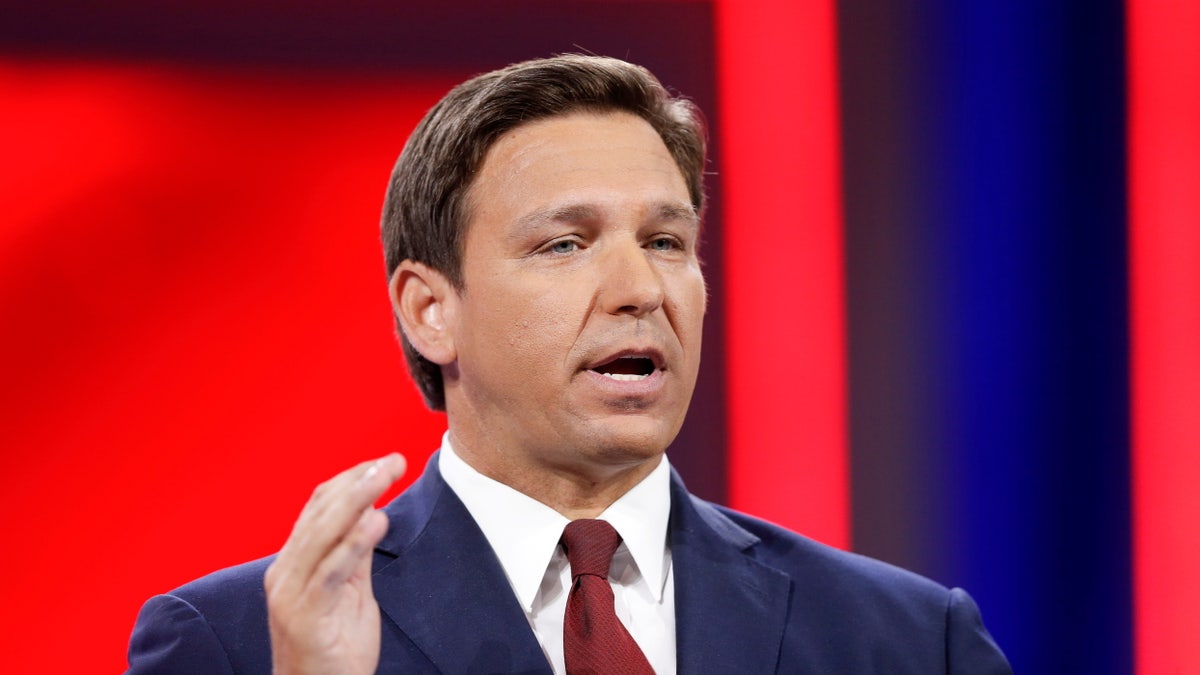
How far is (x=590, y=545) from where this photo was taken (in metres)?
1.90

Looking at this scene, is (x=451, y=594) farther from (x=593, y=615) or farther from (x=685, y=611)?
(x=685, y=611)

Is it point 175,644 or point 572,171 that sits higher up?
point 572,171

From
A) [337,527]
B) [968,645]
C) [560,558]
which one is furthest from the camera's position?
[968,645]

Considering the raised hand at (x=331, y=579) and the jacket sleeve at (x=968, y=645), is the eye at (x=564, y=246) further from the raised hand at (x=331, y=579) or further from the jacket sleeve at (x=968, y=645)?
the jacket sleeve at (x=968, y=645)

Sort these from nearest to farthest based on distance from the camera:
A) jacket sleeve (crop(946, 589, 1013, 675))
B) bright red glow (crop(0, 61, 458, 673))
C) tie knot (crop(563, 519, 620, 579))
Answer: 1. tie knot (crop(563, 519, 620, 579))
2. jacket sleeve (crop(946, 589, 1013, 675))
3. bright red glow (crop(0, 61, 458, 673))

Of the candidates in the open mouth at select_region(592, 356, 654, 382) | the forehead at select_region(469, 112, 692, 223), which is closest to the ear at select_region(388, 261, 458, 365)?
the forehead at select_region(469, 112, 692, 223)

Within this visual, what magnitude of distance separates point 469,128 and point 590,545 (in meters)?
0.68

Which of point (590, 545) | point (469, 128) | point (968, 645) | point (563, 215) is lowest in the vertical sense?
point (968, 645)

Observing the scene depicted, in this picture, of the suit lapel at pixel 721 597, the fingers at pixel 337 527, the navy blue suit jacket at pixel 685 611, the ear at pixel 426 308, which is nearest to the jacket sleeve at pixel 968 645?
the navy blue suit jacket at pixel 685 611

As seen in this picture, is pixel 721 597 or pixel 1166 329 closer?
pixel 721 597

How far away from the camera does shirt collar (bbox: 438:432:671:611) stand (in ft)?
6.26

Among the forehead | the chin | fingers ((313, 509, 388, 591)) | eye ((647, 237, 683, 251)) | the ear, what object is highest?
the forehead

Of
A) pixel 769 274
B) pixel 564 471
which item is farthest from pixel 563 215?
pixel 769 274

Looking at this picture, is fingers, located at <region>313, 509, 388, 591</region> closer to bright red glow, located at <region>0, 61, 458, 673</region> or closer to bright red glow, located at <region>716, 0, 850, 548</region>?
bright red glow, located at <region>0, 61, 458, 673</region>
